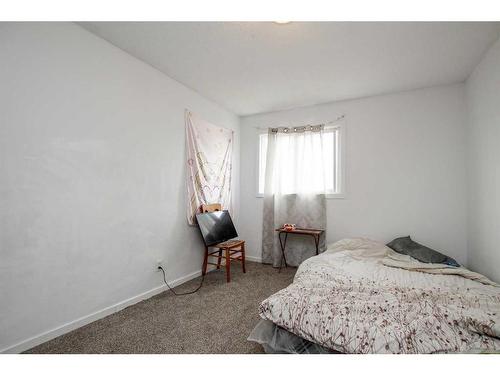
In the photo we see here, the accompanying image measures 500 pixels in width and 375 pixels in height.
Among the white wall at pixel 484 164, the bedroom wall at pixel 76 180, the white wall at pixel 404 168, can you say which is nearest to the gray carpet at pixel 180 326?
the bedroom wall at pixel 76 180

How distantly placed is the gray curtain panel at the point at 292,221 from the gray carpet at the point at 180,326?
92 cm

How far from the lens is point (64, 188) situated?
190 centimetres

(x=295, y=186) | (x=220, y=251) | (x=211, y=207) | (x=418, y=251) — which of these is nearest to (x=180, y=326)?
(x=220, y=251)

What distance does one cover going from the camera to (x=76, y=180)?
6.48ft

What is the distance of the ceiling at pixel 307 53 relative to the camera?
2.00 metres

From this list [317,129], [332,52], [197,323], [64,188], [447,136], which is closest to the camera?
[64,188]

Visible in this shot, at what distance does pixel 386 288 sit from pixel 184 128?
Answer: 9.12 ft

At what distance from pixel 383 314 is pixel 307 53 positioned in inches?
91.2

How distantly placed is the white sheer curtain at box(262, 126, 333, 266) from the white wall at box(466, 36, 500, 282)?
1.62 meters

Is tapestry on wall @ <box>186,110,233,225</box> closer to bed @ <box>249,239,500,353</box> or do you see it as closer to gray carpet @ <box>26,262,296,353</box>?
gray carpet @ <box>26,262,296,353</box>

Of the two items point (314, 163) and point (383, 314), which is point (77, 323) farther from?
point (314, 163)

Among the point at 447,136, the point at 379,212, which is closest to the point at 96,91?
the point at 379,212

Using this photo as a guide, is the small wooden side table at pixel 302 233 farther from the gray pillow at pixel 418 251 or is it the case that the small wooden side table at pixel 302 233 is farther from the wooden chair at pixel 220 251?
the gray pillow at pixel 418 251
